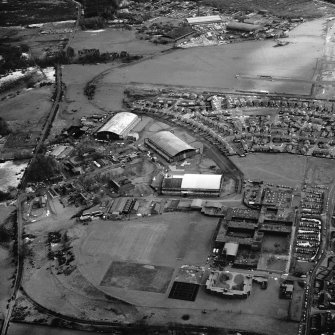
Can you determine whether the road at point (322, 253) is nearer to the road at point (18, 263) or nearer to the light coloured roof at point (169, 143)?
the light coloured roof at point (169, 143)

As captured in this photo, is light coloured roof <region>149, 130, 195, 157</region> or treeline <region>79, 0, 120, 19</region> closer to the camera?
light coloured roof <region>149, 130, 195, 157</region>

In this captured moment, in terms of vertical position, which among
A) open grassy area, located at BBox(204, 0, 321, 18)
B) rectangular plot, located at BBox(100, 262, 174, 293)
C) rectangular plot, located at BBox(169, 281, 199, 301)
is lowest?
rectangular plot, located at BBox(100, 262, 174, 293)

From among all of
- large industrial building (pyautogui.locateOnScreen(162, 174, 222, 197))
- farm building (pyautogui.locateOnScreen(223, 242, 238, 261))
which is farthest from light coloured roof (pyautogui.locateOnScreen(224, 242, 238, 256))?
Answer: large industrial building (pyautogui.locateOnScreen(162, 174, 222, 197))

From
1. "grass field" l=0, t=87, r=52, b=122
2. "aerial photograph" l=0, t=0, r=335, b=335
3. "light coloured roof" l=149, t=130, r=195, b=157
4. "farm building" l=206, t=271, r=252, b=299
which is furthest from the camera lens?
"grass field" l=0, t=87, r=52, b=122

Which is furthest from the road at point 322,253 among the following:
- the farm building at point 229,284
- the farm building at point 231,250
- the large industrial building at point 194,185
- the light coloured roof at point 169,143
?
the light coloured roof at point 169,143

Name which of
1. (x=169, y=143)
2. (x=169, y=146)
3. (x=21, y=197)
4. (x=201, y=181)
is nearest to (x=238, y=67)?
(x=169, y=143)

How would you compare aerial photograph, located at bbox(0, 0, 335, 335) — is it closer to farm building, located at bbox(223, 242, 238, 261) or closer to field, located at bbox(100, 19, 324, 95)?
farm building, located at bbox(223, 242, 238, 261)
